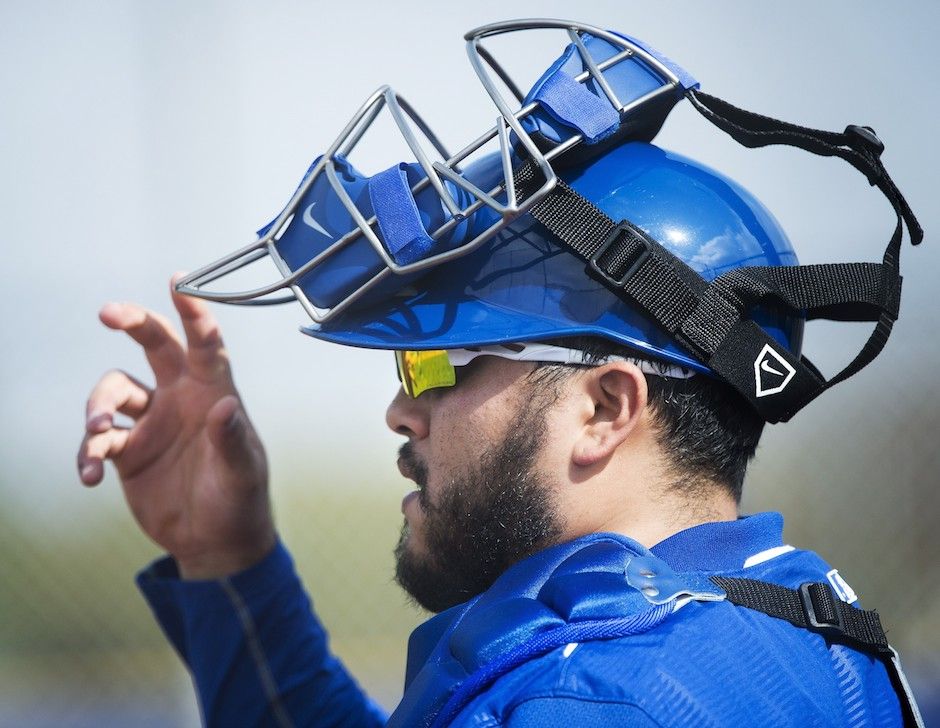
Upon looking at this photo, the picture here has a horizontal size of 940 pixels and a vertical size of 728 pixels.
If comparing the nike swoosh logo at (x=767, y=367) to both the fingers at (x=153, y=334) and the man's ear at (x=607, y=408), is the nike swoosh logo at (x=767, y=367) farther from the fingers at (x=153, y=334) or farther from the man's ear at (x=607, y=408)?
the fingers at (x=153, y=334)

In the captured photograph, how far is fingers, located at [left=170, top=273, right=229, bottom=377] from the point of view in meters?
2.30

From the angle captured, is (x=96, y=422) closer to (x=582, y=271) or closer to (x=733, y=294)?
(x=582, y=271)

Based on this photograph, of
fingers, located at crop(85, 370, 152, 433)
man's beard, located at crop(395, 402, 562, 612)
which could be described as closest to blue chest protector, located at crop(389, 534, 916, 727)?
man's beard, located at crop(395, 402, 562, 612)

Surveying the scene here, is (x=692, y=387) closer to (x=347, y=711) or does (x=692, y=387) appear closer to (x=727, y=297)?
(x=727, y=297)

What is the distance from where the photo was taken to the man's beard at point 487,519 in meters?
1.70

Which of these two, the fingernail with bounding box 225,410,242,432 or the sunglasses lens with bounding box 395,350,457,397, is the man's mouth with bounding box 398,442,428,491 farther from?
the fingernail with bounding box 225,410,242,432

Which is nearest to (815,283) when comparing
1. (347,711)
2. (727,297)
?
(727,297)

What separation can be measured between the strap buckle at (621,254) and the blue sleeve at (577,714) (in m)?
0.68

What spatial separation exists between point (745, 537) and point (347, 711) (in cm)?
118

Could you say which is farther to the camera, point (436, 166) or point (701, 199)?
point (701, 199)

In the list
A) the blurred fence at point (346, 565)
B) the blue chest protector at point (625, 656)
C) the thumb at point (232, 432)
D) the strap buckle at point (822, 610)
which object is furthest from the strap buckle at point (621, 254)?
the blurred fence at point (346, 565)

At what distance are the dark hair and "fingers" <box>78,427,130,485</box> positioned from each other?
43.7 inches

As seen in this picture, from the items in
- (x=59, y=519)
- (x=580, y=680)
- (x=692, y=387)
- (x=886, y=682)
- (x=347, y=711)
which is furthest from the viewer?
(x=59, y=519)

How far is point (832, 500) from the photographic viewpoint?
14.1ft
